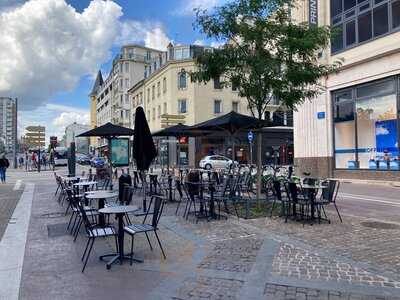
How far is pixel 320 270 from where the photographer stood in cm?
539

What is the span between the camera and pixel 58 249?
266 inches

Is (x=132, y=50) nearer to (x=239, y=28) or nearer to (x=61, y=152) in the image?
(x=61, y=152)

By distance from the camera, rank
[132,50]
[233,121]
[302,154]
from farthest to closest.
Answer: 1. [132,50]
2. [302,154]
3. [233,121]

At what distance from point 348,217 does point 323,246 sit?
10.2 ft

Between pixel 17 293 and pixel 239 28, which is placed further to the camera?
pixel 239 28

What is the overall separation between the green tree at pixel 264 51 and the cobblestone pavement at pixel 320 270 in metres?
4.78

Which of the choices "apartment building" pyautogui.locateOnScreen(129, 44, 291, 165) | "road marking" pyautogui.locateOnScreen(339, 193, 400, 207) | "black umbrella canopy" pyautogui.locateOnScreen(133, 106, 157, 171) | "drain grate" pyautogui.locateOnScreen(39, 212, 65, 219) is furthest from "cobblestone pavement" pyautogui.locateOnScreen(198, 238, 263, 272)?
"apartment building" pyautogui.locateOnScreen(129, 44, 291, 165)

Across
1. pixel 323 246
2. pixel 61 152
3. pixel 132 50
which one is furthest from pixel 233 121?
pixel 132 50

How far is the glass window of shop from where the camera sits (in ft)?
57.8

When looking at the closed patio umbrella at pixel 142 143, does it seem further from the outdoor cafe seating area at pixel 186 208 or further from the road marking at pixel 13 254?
the road marking at pixel 13 254

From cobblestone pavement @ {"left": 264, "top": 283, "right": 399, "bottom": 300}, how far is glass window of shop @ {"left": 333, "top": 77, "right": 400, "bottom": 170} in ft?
47.2

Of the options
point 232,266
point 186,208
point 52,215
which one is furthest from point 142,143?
point 232,266

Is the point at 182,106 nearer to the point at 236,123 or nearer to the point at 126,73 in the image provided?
the point at 126,73

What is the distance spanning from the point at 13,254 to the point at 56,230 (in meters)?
1.86
